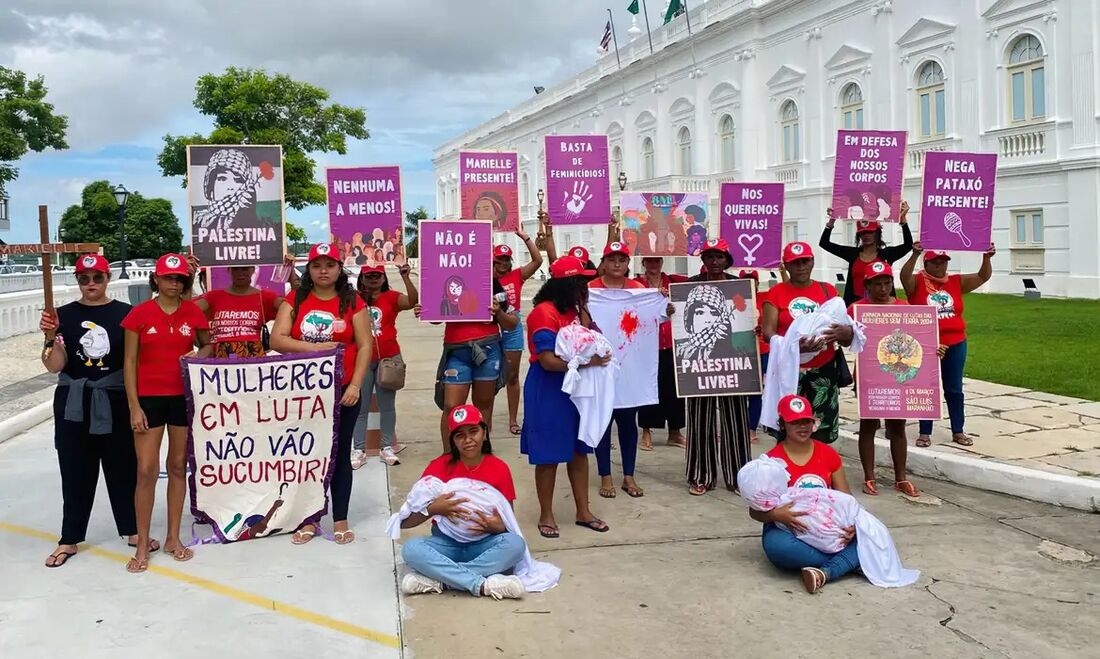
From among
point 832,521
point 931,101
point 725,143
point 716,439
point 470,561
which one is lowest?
point 470,561

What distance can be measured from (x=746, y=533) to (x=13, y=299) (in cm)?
1847

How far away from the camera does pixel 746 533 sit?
588cm

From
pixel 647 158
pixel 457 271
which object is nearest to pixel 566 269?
pixel 457 271

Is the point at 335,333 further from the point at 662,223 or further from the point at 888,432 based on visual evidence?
the point at 662,223

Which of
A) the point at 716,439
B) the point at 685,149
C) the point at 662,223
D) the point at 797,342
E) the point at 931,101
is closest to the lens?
the point at 797,342

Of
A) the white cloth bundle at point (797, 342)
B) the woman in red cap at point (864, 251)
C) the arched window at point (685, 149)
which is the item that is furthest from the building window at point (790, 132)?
the white cloth bundle at point (797, 342)

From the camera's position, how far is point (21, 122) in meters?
34.1

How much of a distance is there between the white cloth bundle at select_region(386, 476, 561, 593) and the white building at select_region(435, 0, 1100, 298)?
20.6 meters

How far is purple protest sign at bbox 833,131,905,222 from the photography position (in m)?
8.30

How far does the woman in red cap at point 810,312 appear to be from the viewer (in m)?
6.43

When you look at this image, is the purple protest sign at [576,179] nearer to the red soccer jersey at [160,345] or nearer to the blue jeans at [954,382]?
the blue jeans at [954,382]

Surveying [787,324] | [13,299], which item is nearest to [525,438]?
[787,324]

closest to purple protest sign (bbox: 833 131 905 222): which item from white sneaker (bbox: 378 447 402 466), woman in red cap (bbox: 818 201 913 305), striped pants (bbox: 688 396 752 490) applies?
woman in red cap (bbox: 818 201 913 305)

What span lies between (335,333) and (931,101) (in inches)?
953
